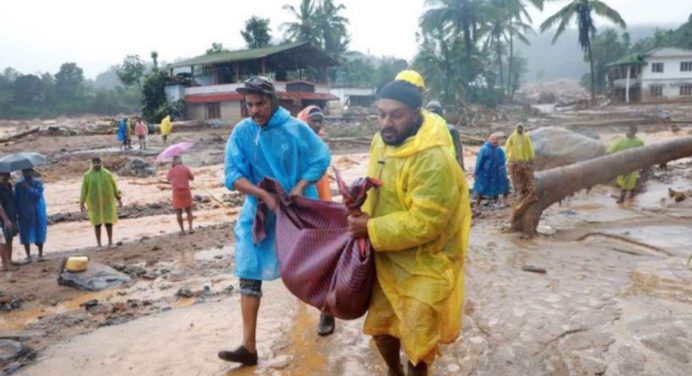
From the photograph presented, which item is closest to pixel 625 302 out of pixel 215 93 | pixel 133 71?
pixel 215 93

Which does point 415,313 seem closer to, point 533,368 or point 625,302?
point 533,368

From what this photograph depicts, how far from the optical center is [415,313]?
2270 millimetres

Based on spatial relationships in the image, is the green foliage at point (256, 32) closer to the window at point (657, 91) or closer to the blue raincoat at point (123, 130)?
the blue raincoat at point (123, 130)

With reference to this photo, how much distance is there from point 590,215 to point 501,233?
258cm

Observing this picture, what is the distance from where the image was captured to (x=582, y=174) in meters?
7.55

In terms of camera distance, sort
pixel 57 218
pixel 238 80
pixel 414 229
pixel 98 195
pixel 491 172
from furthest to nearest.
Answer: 1. pixel 238 80
2. pixel 57 218
3. pixel 491 172
4. pixel 98 195
5. pixel 414 229

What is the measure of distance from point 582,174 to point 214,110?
2890 cm

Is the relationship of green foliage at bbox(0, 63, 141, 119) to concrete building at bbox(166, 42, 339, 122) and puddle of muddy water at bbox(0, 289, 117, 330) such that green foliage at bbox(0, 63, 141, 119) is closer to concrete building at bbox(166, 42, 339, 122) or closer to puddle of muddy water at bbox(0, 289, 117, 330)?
concrete building at bbox(166, 42, 339, 122)

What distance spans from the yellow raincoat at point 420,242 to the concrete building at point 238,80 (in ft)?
97.3

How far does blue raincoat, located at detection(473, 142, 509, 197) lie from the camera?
32.2 ft

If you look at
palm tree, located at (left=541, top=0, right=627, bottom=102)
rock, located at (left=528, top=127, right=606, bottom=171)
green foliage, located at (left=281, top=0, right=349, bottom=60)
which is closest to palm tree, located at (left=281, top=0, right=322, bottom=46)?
green foliage, located at (left=281, top=0, right=349, bottom=60)

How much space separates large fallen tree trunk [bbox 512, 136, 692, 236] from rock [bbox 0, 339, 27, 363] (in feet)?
17.0

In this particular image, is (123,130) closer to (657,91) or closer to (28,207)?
(28,207)

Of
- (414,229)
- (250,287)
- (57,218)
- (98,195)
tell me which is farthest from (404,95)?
(57,218)
